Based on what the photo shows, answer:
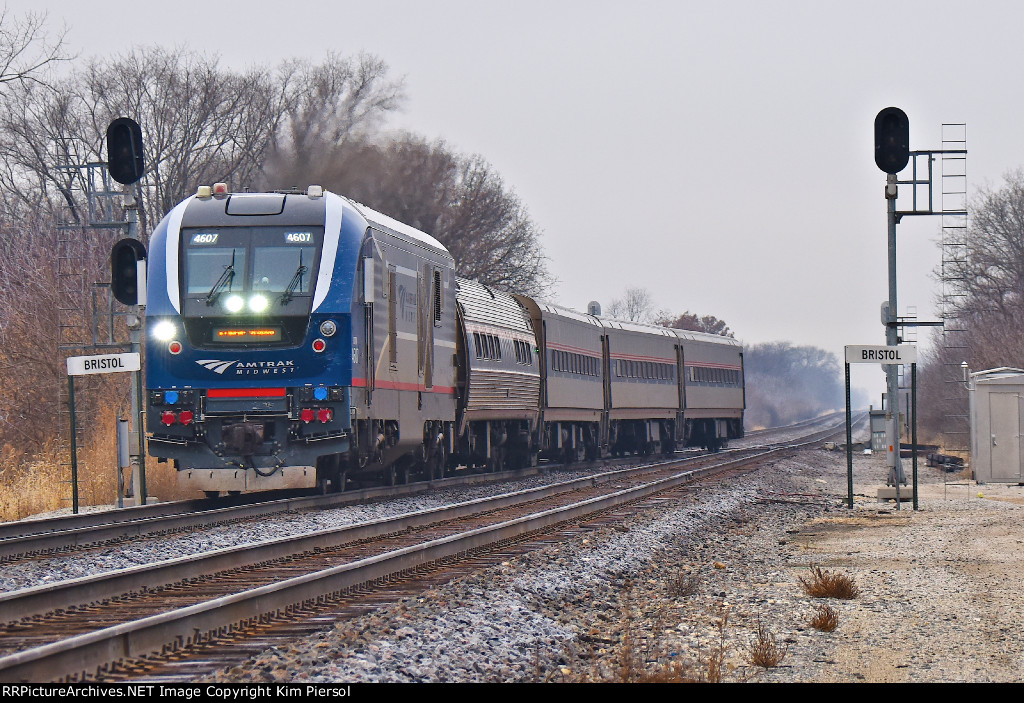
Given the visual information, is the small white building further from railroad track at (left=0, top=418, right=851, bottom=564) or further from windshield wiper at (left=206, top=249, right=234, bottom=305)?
windshield wiper at (left=206, top=249, right=234, bottom=305)

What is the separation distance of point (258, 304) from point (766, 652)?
32.3ft

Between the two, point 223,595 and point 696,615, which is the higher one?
point 223,595

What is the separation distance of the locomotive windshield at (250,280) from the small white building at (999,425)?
47.7 ft

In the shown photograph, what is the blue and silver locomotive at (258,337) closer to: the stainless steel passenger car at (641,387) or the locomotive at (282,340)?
the locomotive at (282,340)

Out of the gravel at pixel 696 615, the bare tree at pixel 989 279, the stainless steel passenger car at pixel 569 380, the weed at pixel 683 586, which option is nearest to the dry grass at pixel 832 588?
the gravel at pixel 696 615

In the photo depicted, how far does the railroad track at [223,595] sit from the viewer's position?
6879mm

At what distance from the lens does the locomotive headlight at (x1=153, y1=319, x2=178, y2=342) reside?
16.8 meters

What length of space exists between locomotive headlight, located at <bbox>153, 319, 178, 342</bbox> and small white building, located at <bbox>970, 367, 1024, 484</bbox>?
51.5 ft

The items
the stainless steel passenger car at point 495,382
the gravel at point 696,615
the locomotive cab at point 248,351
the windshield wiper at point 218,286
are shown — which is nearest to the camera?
the gravel at point 696,615

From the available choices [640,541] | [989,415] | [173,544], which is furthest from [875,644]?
[989,415]

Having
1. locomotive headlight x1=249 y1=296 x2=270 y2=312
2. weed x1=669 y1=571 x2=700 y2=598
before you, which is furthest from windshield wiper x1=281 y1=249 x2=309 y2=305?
weed x1=669 y1=571 x2=700 y2=598

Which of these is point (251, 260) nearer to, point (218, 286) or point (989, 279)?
point (218, 286)

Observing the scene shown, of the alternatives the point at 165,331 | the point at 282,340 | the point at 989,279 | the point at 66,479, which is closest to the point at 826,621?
the point at 282,340

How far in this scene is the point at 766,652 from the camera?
833 centimetres
